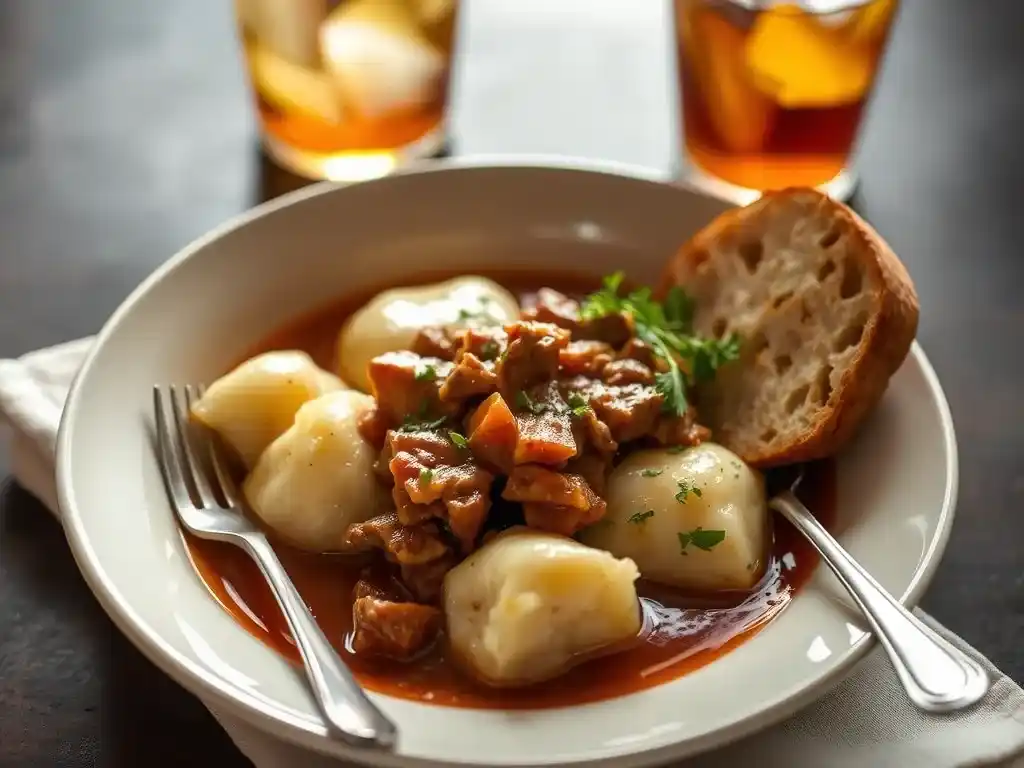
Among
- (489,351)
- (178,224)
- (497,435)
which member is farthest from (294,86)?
(497,435)

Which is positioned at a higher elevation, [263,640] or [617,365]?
[617,365]

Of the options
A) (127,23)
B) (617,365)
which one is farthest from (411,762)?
(127,23)

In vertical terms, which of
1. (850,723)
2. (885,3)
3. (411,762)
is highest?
(885,3)

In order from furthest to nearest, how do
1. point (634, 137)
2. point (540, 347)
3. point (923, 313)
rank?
point (634, 137) → point (923, 313) → point (540, 347)

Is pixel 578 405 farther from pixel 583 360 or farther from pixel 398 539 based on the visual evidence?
pixel 398 539

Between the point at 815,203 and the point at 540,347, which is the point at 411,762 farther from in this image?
the point at 815,203

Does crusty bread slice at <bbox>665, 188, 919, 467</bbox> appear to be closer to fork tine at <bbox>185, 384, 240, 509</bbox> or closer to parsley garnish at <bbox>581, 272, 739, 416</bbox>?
parsley garnish at <bbox>581, 272, 739, 416</bbox>
